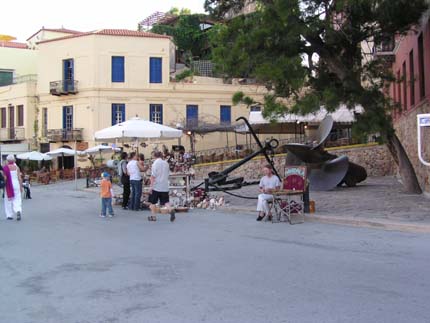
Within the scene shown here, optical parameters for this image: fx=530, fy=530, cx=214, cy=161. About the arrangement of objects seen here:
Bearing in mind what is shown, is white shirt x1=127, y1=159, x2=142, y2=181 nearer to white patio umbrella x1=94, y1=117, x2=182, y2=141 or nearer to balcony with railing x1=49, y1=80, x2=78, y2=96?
white patio umbrella x1=94, y1=117, x2=182, y2=141

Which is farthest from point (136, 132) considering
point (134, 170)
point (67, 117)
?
point (67, 117)

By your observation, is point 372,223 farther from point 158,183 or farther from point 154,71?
point 154,71

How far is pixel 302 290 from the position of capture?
19.8 feet

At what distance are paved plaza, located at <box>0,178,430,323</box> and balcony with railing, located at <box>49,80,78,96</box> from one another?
1221 inches

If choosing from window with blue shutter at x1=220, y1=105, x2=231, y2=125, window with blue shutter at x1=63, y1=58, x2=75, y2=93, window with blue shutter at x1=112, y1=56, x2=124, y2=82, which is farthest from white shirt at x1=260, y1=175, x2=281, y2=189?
window with blue shutter at x1=63, y1=58, x2=75, y2=93

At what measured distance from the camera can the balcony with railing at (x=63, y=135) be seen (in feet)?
137

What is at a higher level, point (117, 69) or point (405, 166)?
point (117, 69)

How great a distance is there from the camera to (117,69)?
41688 millimetres

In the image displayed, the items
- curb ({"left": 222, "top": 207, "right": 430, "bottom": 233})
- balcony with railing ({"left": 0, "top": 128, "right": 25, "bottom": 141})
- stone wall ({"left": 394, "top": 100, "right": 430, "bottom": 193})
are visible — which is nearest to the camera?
curb ({"left": 222, "top": 207, "right": 430, "bottom": 233})

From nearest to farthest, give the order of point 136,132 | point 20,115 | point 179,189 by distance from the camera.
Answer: point 179,189
point 136,132
point 20,115

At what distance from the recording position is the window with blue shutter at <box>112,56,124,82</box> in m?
41.7

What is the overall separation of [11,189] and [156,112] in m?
29.6

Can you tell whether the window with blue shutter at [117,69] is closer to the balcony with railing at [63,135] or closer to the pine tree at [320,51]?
the balcony with railing at [63,135]

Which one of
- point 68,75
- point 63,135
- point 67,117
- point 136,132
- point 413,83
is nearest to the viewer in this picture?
point 136,132
